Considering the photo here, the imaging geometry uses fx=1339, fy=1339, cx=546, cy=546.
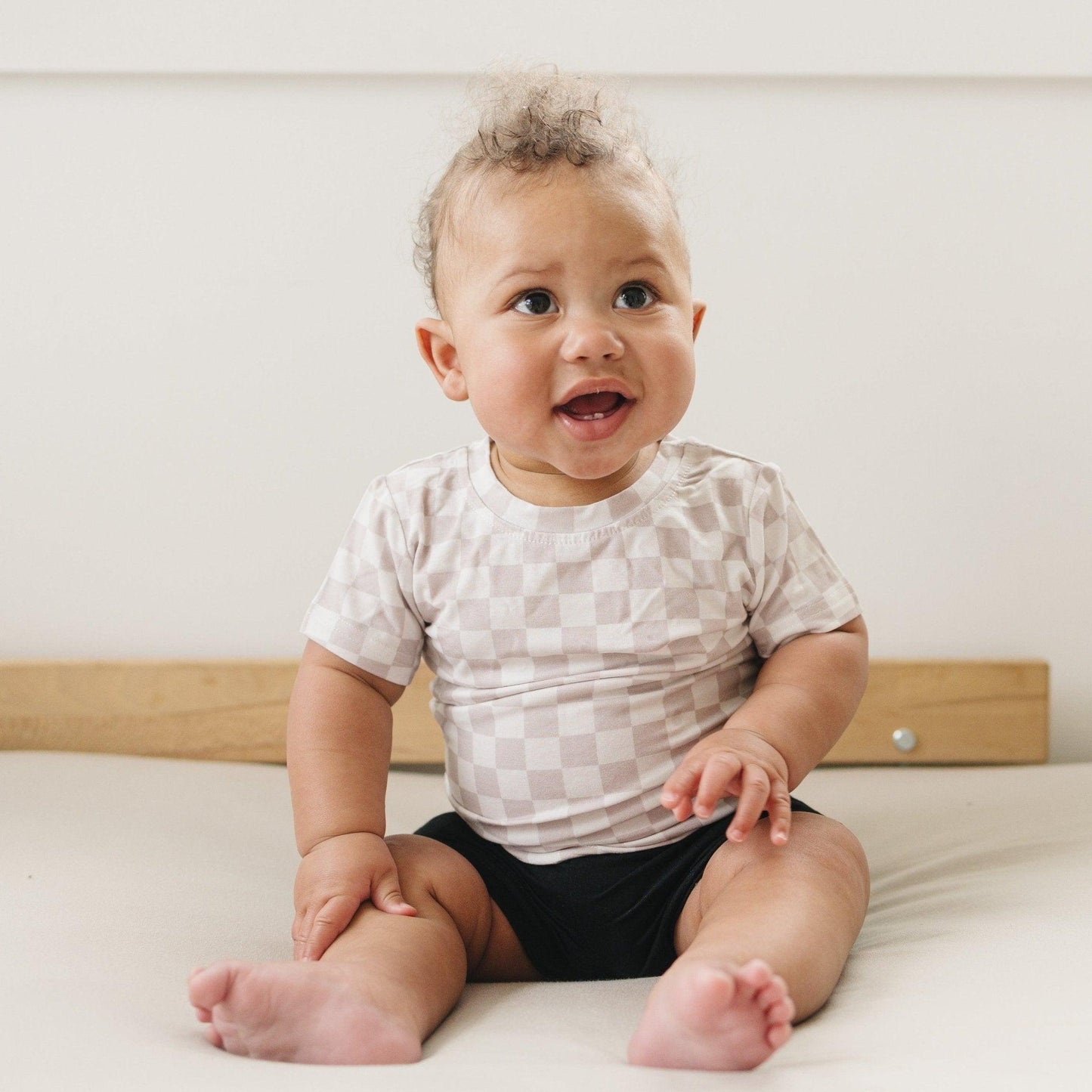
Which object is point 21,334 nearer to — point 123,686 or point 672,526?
point 123,686

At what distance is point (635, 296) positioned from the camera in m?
0.86

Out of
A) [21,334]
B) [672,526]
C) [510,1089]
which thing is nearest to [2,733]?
[21,334]

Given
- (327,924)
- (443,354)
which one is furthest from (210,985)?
(443,354)

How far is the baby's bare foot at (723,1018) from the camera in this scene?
0.59 meters

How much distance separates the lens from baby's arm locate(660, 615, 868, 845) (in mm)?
767

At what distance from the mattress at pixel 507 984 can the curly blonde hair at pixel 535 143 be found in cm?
46

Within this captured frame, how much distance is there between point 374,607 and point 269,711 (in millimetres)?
470

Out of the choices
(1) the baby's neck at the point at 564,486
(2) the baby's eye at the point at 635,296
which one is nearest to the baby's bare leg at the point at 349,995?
(1) the baby's neck at the point at 564,486

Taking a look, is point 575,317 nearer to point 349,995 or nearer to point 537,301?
point 537,301

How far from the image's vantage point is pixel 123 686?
4.50 ft

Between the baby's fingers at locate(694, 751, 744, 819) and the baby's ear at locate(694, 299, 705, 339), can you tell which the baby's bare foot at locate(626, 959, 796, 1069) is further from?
the baby's ear at locate(694, 299, 705, 339)

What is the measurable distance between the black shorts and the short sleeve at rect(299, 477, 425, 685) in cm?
15

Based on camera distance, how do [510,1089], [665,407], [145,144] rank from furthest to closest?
[145,144]
[665,407]
[510,1089]

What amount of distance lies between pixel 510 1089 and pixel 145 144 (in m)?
1.07
